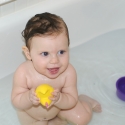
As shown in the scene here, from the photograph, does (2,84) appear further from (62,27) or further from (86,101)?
(62,27)

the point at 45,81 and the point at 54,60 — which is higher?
the point at 54,60

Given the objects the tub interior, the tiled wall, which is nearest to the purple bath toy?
the tub interior

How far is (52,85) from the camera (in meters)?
1.34

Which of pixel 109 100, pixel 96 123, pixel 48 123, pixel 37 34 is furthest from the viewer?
pixel 109 100

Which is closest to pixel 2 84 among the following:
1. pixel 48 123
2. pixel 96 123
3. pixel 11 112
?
pixel 11 112

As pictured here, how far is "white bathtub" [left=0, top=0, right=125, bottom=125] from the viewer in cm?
151

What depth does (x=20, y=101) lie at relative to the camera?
1300mm

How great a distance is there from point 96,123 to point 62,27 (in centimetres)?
57

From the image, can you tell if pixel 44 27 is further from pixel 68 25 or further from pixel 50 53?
pixel 68 25

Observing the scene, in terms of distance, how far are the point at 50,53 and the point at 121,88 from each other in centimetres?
63

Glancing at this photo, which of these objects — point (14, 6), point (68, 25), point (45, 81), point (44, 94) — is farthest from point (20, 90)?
point (68, 25)

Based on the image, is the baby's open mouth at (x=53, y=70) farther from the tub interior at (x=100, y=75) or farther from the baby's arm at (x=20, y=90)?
the tub interior at (x=100, y=75)

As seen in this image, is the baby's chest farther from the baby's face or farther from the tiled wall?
the tiled wall

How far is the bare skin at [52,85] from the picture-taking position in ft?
3.91
